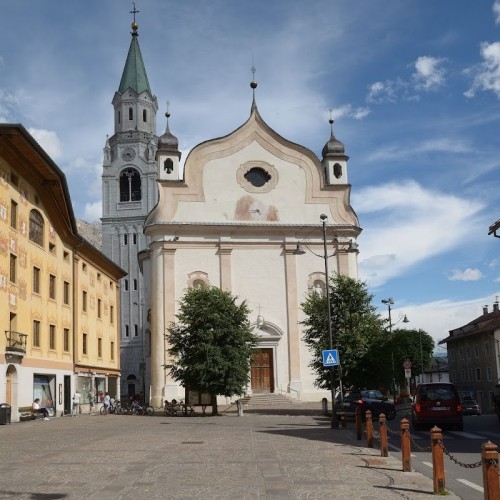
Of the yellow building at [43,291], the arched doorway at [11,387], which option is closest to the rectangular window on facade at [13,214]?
the yellow building at [43,291]

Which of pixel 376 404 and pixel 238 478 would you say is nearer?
pixel 238 478

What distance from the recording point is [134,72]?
93250mm

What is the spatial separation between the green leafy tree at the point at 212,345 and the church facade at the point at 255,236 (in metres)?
8.34

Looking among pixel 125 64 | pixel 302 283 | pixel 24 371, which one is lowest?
pixel 24 371

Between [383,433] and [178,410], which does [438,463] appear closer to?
[383,433]

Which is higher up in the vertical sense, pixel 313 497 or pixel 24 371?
pixel 24 371

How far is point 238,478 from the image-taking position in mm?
12203

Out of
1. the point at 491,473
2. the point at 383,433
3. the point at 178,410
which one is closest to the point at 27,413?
the point at 178,410

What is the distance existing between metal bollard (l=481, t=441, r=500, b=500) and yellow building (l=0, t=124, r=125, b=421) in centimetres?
2584

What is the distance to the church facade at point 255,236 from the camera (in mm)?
47312

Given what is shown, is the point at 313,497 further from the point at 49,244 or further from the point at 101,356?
the point at 101,356

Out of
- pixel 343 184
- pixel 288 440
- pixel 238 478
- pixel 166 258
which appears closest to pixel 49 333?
pixel 166 258

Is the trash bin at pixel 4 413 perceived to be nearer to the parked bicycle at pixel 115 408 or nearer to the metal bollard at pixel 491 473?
the parked bicycle at pixel 115 408

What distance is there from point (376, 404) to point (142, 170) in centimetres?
6352
